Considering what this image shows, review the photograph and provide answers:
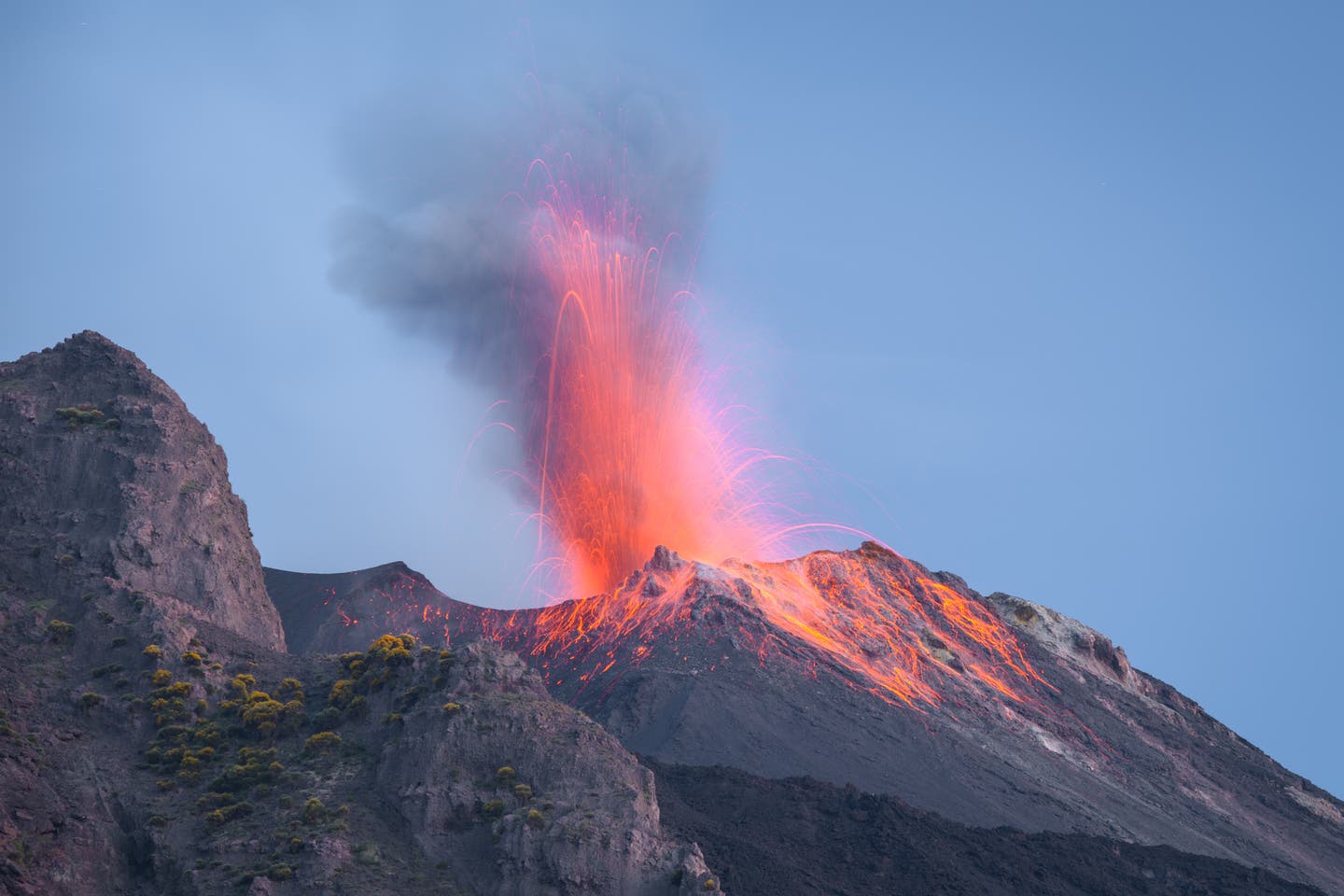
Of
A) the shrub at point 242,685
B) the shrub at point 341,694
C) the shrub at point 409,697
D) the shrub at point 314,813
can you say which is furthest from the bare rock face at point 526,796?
the shrub at point 242,685

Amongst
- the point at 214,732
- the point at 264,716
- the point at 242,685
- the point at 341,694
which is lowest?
the point at 214,732

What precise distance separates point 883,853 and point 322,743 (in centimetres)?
3446

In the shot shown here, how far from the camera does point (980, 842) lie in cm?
8181

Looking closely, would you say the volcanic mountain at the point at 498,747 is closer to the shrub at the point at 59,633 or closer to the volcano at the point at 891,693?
the shrub at the point at 59,633

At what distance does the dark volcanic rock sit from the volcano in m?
6.23

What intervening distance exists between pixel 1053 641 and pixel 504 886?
332 feet

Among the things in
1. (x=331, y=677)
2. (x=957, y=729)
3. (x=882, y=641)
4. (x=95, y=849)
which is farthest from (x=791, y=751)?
(x=95, y=849)

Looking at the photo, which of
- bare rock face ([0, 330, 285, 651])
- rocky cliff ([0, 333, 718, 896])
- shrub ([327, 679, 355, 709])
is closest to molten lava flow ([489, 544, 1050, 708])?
bare rock face ([0, 330, 285, 651])

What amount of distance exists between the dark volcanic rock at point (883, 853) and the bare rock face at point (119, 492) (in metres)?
29.0

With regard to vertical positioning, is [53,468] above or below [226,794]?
above

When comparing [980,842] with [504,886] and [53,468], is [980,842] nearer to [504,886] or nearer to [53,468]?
[504,886]

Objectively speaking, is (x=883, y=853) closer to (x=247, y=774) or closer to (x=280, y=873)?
(x=247, y=774)

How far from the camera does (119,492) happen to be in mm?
68688

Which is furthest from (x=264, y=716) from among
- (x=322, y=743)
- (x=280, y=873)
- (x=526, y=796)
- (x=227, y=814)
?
(x=526, y=796)
